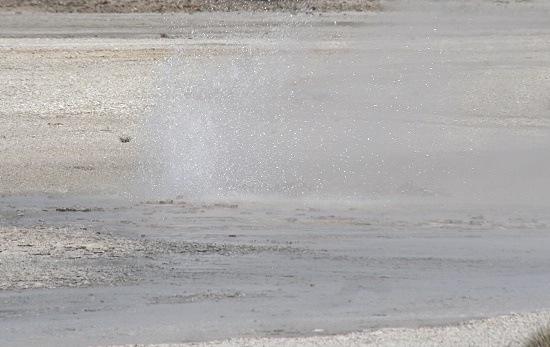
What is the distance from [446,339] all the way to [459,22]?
44.6ft

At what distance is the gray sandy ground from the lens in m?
7.38

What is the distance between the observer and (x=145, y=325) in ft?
24.2

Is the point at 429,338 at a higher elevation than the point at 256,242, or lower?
higher

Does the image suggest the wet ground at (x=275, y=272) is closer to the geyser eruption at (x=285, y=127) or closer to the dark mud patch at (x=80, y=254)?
the dark mud patch at (x=80, y=254)

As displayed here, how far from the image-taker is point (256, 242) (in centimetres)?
960

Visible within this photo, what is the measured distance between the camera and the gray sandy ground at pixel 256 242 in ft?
Answer: 24.2

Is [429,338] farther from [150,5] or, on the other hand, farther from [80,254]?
[150,5]

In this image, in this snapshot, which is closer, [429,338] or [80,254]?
[429,338]

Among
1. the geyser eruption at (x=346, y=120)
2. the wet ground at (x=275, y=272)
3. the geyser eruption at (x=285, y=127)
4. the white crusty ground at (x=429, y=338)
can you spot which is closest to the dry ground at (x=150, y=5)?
the geyser eruption at (x=346, y=120)

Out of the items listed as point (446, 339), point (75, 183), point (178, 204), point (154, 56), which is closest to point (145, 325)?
point (446, 339)

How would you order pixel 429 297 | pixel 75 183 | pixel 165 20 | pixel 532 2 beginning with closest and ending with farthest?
pixel 429 297 < pixel 75 183 < pixel 532 2 < pixel 165 20

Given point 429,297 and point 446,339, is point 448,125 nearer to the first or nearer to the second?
point 429,297

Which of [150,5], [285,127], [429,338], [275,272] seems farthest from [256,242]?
[150,5]

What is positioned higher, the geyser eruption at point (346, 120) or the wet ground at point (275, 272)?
the wet ground at point (275, 272)
